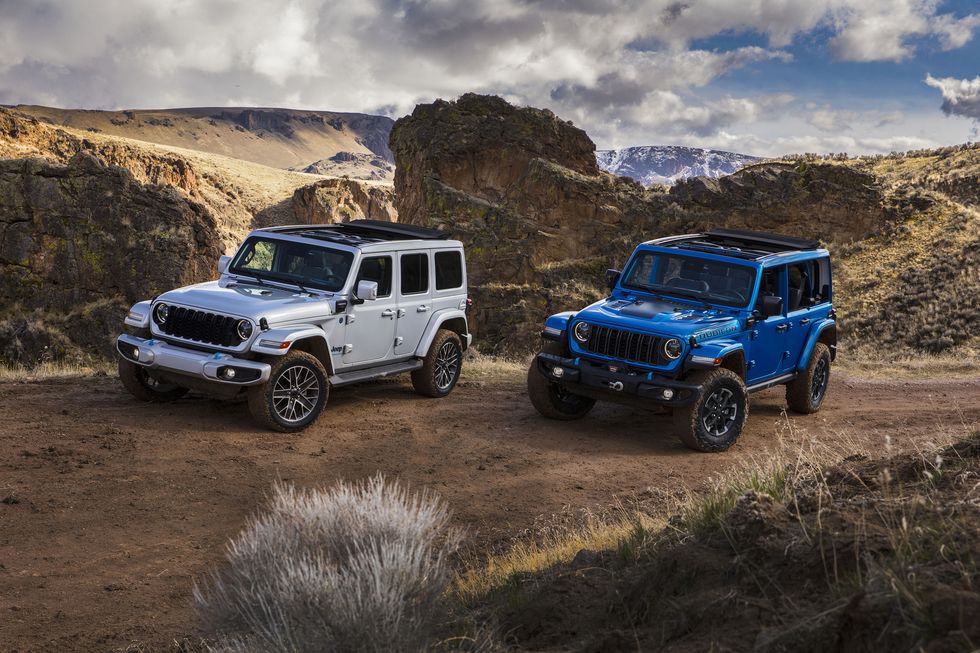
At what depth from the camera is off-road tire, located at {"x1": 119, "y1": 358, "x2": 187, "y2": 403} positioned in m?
10.4

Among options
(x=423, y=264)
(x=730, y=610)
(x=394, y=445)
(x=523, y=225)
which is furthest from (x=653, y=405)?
(x=523, y=225)

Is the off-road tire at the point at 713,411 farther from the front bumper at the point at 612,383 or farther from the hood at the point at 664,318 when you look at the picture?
the hood at the point at 664,318

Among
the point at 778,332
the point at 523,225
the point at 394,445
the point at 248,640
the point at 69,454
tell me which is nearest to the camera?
the point at 248,640

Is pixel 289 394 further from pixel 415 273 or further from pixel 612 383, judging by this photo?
pixel 612 383

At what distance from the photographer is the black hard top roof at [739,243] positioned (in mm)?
11164

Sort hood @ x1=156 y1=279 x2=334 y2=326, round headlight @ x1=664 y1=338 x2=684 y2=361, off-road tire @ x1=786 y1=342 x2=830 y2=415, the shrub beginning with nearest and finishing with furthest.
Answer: the shrub, hood @ x1=156 y1=279 x2=334 y2=326, round headlight @ x1=664 y1=338 x2=684 y2=361, off-road tire @ x1=786 y1=342 x2=830 y2=415

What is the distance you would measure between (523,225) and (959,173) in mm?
26358

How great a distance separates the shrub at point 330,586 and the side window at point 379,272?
18.8ft

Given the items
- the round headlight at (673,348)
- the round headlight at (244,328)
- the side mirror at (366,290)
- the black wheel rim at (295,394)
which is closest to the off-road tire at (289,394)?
the black wheel rim at (295,394)

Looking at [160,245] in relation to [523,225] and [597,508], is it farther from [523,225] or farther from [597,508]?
[597,508]

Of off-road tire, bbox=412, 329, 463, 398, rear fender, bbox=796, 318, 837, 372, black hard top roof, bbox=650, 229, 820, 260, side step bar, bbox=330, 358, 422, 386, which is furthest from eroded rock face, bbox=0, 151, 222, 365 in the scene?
rear fender, bbox=796, 318, 837, 372

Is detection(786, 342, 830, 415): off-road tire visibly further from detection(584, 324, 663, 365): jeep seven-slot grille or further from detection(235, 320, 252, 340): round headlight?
detection(235, 320, 252, 340): round headlight

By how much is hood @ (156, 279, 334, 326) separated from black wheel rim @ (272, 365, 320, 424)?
574 mm

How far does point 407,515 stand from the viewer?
5133 millimetres
